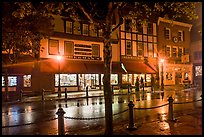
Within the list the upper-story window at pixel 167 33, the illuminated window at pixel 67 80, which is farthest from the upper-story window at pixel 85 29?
the upper-story window at pixel 167 33

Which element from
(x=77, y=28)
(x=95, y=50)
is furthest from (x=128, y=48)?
(x=77, y=28)

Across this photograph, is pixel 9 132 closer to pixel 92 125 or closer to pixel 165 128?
pixel 92 125

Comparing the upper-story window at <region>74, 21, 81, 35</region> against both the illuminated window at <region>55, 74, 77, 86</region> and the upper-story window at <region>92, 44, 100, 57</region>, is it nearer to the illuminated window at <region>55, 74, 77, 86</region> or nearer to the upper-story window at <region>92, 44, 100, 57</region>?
the upper-story window at <region>92, 44, 100, 57</region>

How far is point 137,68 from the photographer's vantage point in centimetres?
3588

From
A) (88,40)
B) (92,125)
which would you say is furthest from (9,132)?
(88,40)

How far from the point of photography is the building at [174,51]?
4114 cm

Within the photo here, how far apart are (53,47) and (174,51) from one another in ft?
72.3

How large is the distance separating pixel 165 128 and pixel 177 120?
1.81 m

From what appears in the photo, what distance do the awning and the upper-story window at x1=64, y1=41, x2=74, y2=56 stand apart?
26.1 feet

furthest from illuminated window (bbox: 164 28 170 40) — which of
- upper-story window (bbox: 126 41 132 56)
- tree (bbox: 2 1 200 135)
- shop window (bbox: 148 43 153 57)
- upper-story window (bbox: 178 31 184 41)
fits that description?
tree (bbox: 2 1 200 135)

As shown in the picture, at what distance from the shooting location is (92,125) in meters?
11.1

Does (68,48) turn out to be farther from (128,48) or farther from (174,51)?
(174,51)

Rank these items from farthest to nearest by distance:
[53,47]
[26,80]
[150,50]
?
[150,50]
[53,47]
[26,80]

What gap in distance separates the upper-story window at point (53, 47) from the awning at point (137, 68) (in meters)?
9.90
